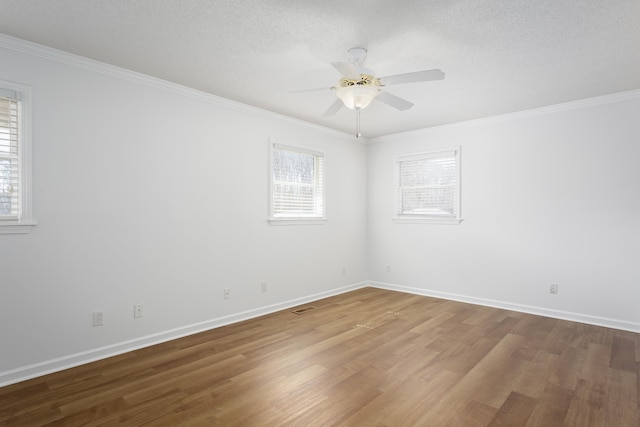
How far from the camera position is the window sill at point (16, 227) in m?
2.56

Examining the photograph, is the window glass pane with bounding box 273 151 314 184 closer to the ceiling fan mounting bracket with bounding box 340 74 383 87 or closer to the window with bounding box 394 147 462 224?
the window with bounding box 394 147 462 224

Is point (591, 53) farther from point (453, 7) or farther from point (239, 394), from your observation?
point (239, 394)

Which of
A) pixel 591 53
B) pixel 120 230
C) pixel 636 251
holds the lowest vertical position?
pixel 636 251

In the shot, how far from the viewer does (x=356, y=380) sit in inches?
103

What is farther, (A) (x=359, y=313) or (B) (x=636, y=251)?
(A) (x=359, y=313)

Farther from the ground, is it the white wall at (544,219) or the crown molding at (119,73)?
the crown molding at (119,73)

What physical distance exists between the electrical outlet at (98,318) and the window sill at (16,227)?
2.79ft

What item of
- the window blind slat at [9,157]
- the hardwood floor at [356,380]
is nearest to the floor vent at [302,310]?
the hardwood floor at [356,380]

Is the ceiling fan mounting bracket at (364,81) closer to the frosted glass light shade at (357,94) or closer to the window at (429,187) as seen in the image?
the frosted glass light shade at (357,94)

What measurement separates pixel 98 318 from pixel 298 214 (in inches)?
104

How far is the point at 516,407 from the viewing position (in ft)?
7.41

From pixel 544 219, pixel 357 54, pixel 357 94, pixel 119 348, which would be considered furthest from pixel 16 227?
pixel 544 219

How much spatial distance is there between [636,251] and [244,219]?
4335mm

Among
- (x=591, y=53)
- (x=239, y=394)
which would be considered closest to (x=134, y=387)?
(x=239, y=394)
